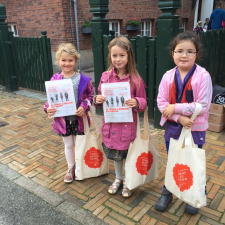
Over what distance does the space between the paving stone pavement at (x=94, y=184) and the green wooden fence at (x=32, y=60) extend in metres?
2.16

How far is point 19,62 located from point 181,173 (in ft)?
19.6

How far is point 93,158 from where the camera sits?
8.87 ft

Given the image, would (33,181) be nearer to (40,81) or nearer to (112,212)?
(112,212)

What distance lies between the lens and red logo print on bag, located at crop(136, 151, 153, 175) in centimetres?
238

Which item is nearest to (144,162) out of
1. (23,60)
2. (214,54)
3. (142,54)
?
(142,54)

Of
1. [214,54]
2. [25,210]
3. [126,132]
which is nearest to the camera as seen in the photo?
[126,132]

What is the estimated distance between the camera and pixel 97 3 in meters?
4.27

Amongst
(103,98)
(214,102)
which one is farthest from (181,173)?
(214,102)

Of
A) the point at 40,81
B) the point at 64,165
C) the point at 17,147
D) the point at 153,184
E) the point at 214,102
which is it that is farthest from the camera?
the point at 40,81

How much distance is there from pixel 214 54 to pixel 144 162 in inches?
138

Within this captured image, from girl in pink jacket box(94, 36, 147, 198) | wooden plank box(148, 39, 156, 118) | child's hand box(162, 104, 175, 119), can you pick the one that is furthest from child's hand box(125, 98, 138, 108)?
wooden plank box(148, 39, 156, 118)

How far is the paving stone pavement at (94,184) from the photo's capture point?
7.57ft

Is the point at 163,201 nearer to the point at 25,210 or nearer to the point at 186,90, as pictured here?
the point at 186,90

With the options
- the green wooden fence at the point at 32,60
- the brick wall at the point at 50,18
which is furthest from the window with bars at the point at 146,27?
the green wooden fence at the point at 32,60
